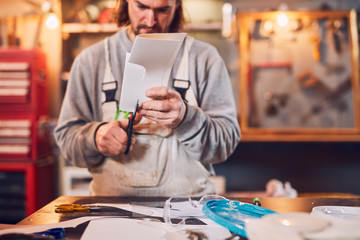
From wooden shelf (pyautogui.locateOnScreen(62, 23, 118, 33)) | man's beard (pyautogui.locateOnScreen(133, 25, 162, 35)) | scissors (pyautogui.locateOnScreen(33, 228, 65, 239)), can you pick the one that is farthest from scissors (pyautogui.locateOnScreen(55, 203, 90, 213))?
wooden shelf (pyautogui.locateOnScreen(62, 23, 118, 33))

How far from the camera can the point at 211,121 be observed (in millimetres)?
1323

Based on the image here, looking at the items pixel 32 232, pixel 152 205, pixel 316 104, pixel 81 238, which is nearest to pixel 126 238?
pixel 81 238

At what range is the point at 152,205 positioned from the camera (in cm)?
106

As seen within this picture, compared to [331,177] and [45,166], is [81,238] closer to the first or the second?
[45,166]

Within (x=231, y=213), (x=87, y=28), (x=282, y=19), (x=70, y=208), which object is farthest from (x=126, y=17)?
(x=282, y=19)

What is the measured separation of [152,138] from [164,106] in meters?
0.28

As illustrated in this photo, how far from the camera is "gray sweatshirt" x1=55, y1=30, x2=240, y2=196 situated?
1.32 meters

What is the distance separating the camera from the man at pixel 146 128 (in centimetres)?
128

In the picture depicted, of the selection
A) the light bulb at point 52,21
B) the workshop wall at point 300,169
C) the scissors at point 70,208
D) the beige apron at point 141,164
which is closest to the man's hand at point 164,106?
the beige apron at point 141,164

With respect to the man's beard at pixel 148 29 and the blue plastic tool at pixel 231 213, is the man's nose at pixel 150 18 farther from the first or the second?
the blue plastic tool at pixel 231 213

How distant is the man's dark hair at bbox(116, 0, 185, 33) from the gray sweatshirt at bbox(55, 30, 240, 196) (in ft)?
0.61

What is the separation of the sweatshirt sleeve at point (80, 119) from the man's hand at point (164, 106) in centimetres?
23

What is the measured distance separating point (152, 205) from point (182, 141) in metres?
0.30

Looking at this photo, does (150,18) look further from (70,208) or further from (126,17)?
(70,208)
